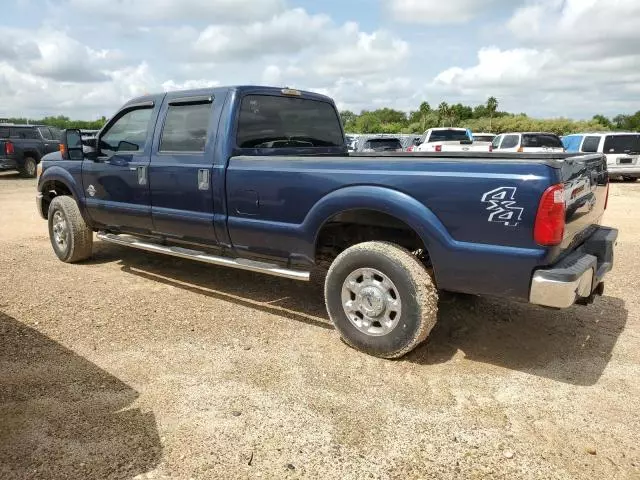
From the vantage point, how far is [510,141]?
17.5m

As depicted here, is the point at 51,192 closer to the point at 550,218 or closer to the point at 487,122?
the point at 550,218

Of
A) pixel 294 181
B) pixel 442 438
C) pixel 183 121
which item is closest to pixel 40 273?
pixel 183 121

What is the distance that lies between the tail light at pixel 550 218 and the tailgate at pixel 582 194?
137 mm

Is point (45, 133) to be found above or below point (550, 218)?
above

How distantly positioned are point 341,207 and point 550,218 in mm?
1384

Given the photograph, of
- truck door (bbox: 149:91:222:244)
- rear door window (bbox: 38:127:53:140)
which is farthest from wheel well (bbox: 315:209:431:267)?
rear door window (bbox: 38:127:53:140)

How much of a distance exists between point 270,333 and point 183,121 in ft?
6.99

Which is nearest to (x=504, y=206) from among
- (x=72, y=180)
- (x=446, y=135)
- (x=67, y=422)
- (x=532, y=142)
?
(x=67, y=422)

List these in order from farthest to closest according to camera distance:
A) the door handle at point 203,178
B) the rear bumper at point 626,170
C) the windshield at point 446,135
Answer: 1. the windshield at point 446,135
2. the rear bumper at point 626,170
3. the door handle at point 203,178

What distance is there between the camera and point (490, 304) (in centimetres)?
506

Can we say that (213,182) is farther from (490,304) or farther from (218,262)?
(490,304)

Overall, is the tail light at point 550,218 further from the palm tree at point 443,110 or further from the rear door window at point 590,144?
the palm tree at point 443,110

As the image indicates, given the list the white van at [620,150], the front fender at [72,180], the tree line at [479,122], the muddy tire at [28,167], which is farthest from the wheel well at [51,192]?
the tree line at [479,122]

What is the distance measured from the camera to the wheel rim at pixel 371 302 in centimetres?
374
